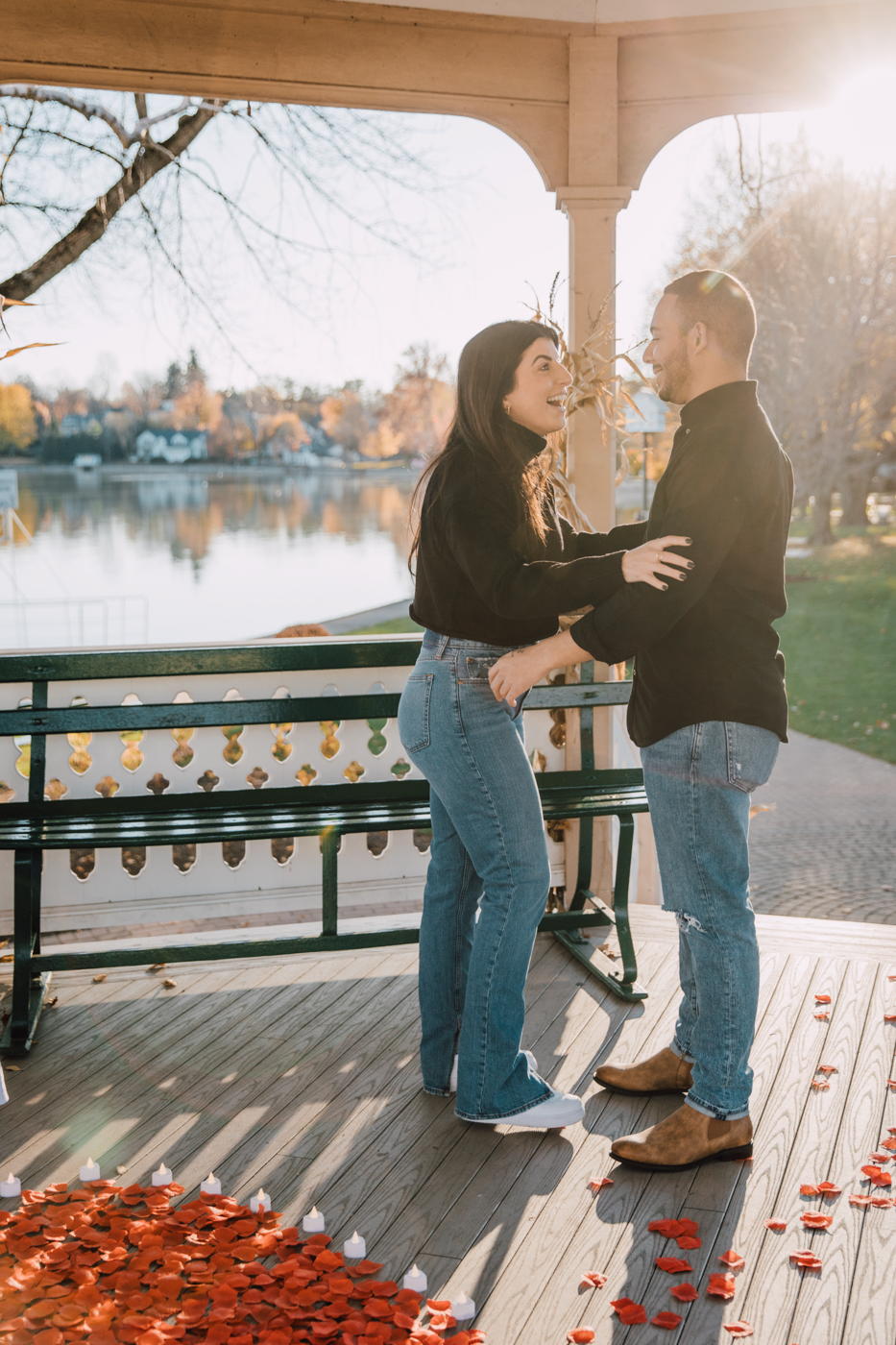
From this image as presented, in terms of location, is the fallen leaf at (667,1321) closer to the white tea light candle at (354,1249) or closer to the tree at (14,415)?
the white tea light candle at (354,1249)

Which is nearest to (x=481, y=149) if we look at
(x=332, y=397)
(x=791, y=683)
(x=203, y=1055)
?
(x=332, y=397)

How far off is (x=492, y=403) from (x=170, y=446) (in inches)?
527

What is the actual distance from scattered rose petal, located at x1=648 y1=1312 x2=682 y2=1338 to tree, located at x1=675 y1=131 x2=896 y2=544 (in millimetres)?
18265

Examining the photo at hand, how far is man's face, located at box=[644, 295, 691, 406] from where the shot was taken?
2342mm

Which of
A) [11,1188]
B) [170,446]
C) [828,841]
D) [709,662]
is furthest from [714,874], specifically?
[170,446]

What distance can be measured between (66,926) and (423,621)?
80.0 inches

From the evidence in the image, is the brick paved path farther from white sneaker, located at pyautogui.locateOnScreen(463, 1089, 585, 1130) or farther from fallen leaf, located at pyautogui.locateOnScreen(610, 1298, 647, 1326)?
fallen leaf, located at pyautogui.locateOnScreen(610, 1298, 647, 1326)

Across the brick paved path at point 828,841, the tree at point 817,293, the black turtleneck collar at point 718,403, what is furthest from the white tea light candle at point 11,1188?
the tree at point 817,293

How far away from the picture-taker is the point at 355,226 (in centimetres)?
817

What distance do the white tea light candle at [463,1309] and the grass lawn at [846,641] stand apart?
11863 mm

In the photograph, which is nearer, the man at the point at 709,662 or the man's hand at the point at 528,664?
the man at the point at 709,662

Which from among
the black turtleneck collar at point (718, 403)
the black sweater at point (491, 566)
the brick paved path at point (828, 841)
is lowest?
the brick paved path at point (828, 841)

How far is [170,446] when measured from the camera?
1509 centimetres

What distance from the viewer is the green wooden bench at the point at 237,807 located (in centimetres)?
332
